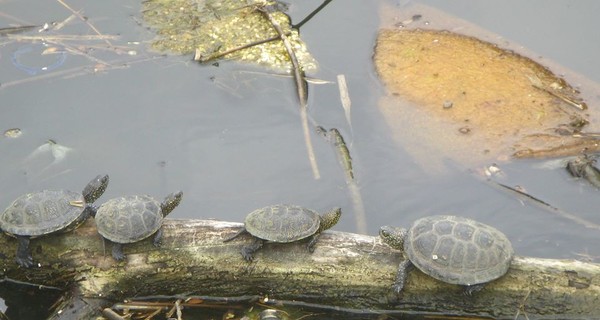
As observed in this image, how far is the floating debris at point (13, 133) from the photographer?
5.77 m

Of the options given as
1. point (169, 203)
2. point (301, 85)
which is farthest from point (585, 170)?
point (169, 203)

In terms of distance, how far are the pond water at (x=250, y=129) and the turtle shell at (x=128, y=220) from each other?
2.77 ft

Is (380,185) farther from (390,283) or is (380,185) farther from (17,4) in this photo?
(17,4)

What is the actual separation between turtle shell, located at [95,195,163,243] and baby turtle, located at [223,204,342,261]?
0.51 m

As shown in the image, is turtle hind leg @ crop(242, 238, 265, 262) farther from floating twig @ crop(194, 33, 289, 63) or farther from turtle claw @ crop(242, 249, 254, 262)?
floating twig @ crop(194, 33, 289, 63)

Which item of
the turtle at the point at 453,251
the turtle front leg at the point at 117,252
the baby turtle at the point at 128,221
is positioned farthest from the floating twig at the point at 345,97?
the turtle front leg at the point at 117,252

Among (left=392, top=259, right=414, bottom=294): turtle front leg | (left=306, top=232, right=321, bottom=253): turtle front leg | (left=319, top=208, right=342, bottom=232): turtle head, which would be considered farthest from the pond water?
(left=392, top=259, right=414, bottom=294): turtle front leg

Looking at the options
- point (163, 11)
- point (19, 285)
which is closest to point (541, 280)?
point (19, 285)

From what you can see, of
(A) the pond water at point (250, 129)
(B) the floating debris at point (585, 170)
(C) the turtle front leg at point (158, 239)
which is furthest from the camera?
(B) the floating debris at point (585, 170)

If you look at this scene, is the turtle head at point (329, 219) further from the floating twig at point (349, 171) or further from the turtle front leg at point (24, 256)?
the turtle front leg at point (24, 256)

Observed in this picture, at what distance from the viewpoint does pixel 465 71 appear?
6.42 meters

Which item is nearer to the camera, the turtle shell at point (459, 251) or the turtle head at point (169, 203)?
the turtle shell at point (459, 251)

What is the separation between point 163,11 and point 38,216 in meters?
3.43

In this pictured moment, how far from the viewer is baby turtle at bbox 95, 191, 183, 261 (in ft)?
14.1
